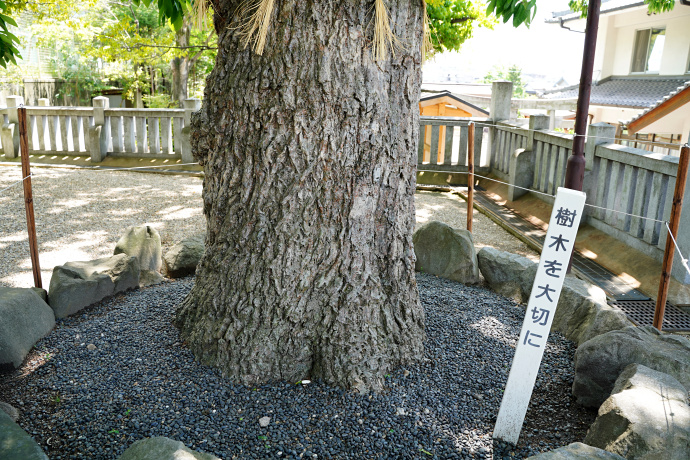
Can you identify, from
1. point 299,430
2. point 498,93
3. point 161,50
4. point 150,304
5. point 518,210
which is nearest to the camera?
point 299,430

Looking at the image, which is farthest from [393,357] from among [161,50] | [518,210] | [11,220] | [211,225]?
[161,50]

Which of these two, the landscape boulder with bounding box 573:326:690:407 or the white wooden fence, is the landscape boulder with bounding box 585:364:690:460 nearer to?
the landscape boulder with bounding box 573:326:690:407

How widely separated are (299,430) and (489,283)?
2390 millimetres

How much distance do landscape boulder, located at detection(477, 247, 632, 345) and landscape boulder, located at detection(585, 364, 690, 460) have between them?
0.83 m

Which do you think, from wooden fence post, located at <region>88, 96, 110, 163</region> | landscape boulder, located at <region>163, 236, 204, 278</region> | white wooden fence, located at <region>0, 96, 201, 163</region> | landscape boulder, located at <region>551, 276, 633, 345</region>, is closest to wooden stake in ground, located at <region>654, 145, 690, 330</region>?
landscape boulder, located at <region>551, 276, 633, 345</region>

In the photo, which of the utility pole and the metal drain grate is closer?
the metal drain grate

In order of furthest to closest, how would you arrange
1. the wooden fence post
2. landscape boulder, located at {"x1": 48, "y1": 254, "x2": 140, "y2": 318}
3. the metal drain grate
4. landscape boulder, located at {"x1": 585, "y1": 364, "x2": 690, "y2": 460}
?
the wooden fence post
the metal drain grate
landscape boulder, located at {"x1": 48, "y1": 254, "x2": 140, "y2": 318}
landscape boulder, located at {"x1": 585, "y1": 364, "x2": 690, "y2": 460}

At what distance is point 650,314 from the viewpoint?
426cm

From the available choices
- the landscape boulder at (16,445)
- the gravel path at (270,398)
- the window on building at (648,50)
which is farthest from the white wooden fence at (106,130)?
the window on building at (648,50)

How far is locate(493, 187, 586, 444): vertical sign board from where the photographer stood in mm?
2389

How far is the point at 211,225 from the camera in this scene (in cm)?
317

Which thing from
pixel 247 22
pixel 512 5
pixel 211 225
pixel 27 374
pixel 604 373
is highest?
pixel 512 5

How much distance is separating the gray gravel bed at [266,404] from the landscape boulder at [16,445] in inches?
14.3

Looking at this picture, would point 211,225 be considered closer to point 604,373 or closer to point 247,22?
point 247,22
